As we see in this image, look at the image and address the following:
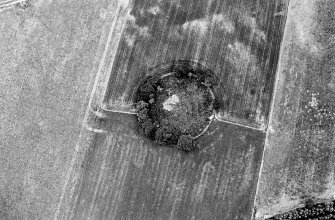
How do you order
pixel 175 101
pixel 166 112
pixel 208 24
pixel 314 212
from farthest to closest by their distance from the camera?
pixel 208 24
pixel 175 101
pixel 166 112
pixel 314 212

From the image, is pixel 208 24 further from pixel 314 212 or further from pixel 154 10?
pixel 314 212

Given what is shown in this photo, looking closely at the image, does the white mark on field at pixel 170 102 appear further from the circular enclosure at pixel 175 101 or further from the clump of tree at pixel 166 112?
the clump of tree at pixel 166 112

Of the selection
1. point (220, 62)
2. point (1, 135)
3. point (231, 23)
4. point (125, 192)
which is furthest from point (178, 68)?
point (1, 135)

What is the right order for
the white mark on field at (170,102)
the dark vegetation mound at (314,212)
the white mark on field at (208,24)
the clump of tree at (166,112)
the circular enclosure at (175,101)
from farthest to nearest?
the white mark on field at (208,24), the white mark on field at (170,102), the circular enclosure at (175,101), the clump of tree at (166,112), the dark vegetation mound at (314,212)

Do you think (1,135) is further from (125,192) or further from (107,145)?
(125,192)

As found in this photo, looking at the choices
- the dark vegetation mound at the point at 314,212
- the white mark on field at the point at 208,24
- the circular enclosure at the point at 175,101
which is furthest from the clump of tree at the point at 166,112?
the dark vegetation mound at the point at 314,212

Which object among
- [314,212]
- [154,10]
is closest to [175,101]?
[154,10]
